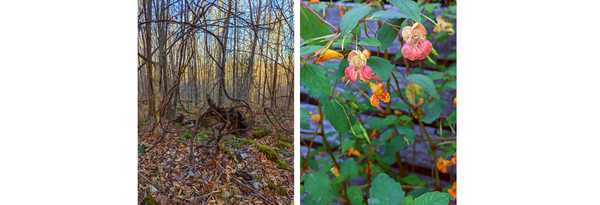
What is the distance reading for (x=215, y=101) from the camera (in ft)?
2.01

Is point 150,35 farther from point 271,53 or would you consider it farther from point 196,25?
point 271,53

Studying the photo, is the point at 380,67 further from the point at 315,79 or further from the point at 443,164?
the point at 443,164

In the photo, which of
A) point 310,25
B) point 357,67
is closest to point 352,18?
point 357,67

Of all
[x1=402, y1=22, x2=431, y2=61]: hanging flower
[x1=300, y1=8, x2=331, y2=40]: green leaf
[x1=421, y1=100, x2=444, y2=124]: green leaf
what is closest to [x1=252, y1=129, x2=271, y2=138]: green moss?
[x1=300, y1=8, x2=331, y2=40]: green leaf

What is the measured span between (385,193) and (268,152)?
0.28 meters

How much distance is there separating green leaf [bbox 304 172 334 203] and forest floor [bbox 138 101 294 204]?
0.08m

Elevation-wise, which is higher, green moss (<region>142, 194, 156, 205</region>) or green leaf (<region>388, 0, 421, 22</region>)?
green leaf (<region>388, 0, 421, 22</region>)

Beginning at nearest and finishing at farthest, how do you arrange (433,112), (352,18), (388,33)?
(352,18) < (388,33) < (433,112)

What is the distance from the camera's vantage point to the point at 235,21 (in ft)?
1.97

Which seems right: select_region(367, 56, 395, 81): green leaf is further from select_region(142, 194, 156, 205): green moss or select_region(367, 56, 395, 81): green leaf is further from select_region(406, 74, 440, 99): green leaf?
select_region(142, 194, 156, 205): green moss

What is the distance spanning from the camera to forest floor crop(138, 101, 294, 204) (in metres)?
0.63

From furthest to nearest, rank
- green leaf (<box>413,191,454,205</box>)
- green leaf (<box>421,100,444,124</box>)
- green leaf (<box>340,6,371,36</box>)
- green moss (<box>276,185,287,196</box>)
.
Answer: green leaf (<box>421,100,444,124</box>)
green moss (<box>276,185,287,196</box>)
green leaf (<box>413,191,454,205</box>)
green leaf (<box>340,6,371,36</box>)

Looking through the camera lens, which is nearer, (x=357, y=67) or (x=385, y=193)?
(x=357, y=67)
